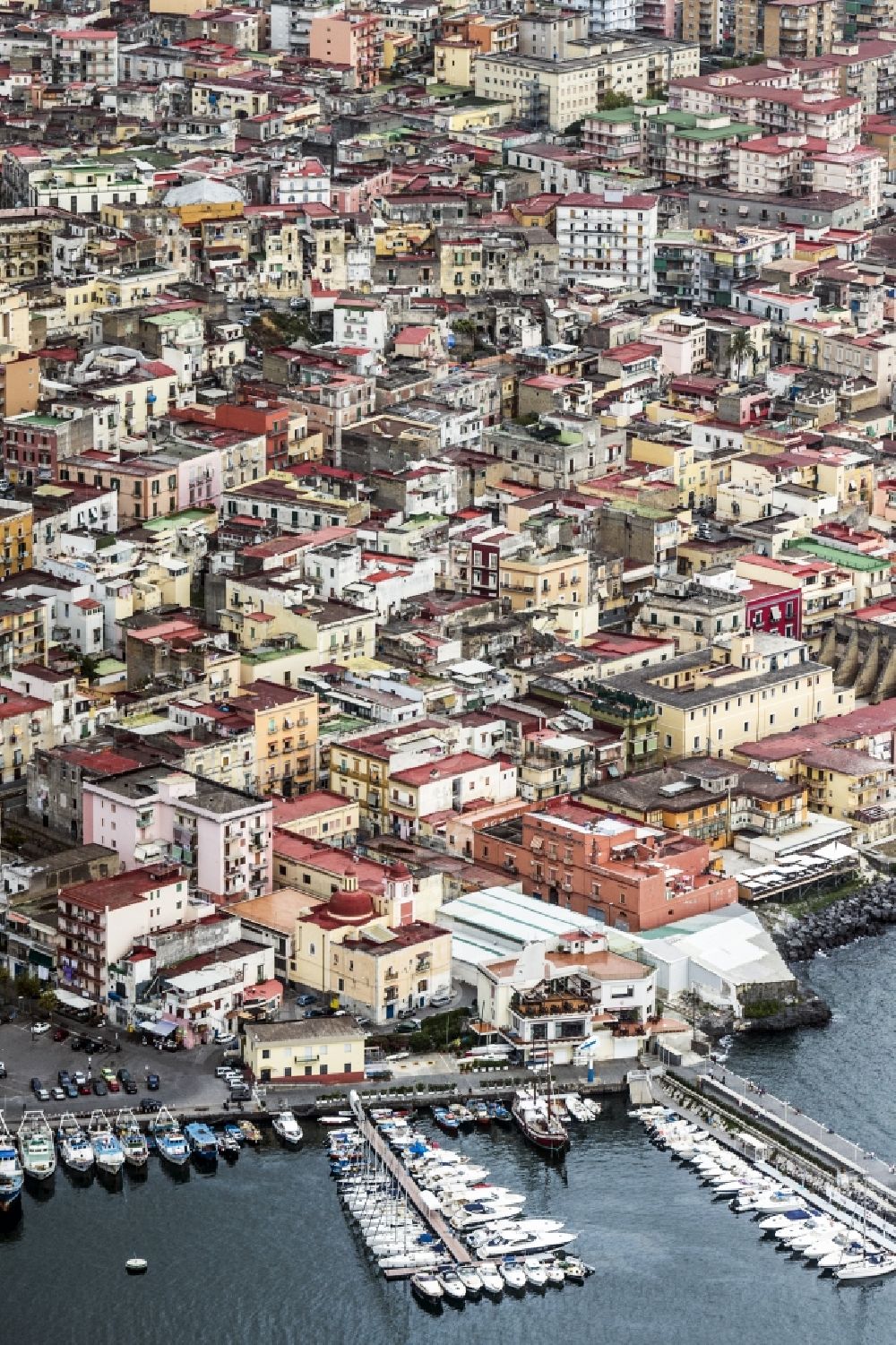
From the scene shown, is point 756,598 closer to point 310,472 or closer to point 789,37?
point 310,472

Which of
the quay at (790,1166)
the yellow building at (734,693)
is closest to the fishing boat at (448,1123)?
the quay at (790,1166)

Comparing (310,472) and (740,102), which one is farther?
(740,102)

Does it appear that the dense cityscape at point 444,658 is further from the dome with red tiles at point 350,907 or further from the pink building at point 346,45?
the pink building at point 346,45

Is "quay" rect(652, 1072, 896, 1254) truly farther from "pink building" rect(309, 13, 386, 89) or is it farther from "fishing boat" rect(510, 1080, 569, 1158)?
"pink building" rect(309, 13, 386, 89)

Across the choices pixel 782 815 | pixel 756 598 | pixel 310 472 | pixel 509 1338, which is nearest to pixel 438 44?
pixel 310 472

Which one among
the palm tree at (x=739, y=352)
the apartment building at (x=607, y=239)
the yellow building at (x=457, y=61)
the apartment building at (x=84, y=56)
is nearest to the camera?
the palm tree at (x=739, y=352)

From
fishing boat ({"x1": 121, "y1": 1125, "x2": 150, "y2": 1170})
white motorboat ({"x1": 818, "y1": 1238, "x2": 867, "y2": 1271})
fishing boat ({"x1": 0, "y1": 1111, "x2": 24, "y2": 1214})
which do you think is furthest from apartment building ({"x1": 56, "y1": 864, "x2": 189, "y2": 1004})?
white motorboat ({"x1": 818, "y1": 1238, "x2": 867, "y2": 1271})

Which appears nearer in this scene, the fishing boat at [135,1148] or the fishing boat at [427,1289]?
the fishing boat at [427,1289]
